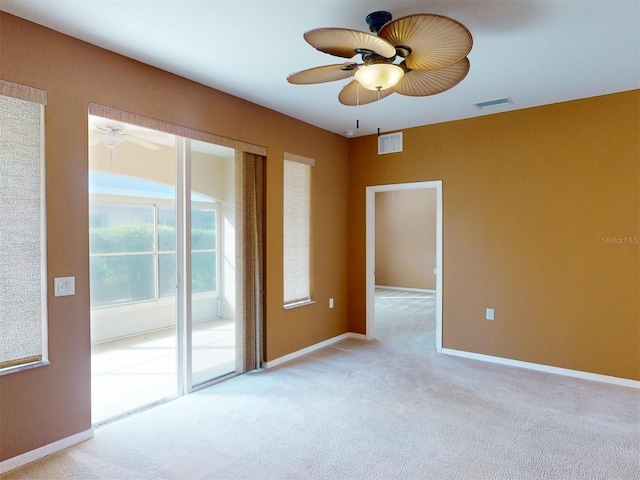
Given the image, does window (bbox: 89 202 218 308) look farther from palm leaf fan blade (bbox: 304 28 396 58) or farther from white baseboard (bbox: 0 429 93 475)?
palm leaf fan blade (bbox: 304 28 396 58)

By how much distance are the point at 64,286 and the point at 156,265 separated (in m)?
2.40

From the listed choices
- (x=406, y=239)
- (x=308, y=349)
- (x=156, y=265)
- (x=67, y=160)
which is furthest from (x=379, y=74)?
(x=406, y=239)

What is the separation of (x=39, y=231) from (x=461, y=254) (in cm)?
395

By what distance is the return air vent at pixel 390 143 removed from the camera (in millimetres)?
4871

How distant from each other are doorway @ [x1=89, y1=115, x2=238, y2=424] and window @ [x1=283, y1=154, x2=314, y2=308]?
0.65m

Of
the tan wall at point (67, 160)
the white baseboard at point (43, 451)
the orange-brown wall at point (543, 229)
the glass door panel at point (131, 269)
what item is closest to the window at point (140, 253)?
the glass door panel at point (131, 269)

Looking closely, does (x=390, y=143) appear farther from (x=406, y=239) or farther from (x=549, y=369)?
(x=406, y=239)

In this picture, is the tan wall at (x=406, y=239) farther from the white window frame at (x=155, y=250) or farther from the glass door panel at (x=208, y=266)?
the white window frame at (x=155, y=250)

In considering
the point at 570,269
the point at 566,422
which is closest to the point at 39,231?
the point at 566,422

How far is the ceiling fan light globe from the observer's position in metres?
2.07

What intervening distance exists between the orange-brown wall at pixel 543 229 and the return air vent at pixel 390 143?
0.11m

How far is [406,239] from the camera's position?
9750mm

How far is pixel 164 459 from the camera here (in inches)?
94.3

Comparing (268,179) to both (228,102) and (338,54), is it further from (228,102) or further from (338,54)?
(338,54)
